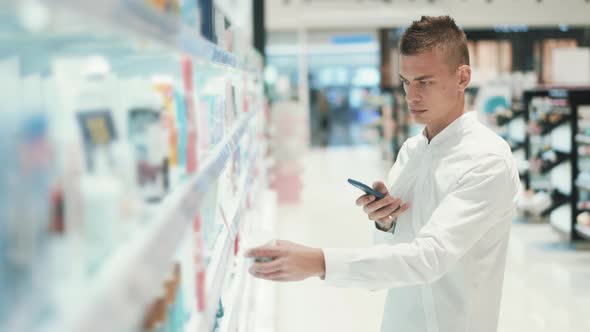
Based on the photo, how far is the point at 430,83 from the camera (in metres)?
1.90

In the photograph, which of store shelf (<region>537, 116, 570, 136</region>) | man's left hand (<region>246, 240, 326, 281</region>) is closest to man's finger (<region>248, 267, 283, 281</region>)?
man's left hand (<region>246, 240, 326, 281</region>)

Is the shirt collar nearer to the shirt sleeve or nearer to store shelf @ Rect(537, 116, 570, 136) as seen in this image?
the shirt sleeve

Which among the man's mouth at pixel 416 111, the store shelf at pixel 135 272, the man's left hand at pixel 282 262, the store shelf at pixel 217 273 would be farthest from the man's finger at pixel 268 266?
the man's mouth at pixel 416 111

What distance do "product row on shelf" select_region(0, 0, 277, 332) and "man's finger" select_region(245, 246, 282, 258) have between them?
0.15 m

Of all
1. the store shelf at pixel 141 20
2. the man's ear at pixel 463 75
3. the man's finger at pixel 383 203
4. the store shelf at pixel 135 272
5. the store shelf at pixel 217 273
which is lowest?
the store shelf at pixel 217 273

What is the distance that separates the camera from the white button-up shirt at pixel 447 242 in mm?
1693

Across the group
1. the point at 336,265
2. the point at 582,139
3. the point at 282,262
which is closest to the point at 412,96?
the point at 336,265

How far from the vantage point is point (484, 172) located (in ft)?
5.87

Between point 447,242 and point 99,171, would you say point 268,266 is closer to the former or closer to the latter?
point 447,242

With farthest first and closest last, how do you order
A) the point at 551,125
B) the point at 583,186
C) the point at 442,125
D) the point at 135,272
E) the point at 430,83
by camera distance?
1. the point at 551,125
2. the point at 583,186
3. the point at 442,125
4. the point at 430,83
5. the point at 135,272

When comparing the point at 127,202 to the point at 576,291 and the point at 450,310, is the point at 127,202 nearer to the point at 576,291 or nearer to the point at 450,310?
the point at 450,310

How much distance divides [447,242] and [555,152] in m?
6.27

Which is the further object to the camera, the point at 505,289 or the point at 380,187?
the point at 505,289

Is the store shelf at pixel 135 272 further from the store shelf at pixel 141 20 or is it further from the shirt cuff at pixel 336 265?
the shirt cuff at pixel 336 265
